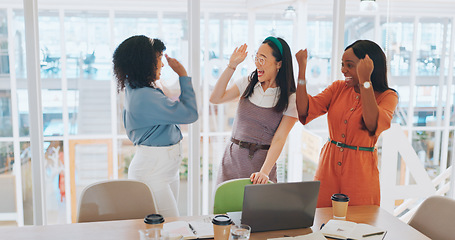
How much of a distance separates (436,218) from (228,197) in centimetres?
108

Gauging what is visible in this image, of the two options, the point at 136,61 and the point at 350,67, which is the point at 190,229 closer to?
the point at 136,61

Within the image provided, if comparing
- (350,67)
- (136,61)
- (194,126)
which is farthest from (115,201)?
(350,67)

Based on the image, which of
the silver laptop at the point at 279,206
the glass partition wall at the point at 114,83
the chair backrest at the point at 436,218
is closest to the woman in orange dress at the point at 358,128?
the chair backrest at the point at 436,218

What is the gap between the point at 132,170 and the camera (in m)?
2.58

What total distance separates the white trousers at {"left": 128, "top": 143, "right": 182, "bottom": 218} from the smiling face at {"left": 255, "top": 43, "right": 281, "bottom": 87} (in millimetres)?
706

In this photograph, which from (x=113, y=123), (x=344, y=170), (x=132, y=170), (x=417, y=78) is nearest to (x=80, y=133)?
(x=113, y=123)

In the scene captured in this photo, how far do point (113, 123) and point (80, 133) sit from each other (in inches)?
9.9

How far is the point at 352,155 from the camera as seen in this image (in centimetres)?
248

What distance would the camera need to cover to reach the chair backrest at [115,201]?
7.51 feet

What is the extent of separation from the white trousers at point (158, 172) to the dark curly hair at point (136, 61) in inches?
15.9

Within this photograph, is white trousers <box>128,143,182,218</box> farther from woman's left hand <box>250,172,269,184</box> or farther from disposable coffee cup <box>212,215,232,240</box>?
disposable coffee cup <box>212,215,232,240</box>

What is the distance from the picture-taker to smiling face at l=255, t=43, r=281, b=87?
104 inches

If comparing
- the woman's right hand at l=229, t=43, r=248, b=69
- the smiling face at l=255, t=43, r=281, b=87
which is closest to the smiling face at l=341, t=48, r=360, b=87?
the smiling face at l=255, t=43, r=281, b=87

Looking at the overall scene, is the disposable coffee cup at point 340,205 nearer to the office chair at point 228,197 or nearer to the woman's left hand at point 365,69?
the office chair at point 228,197
